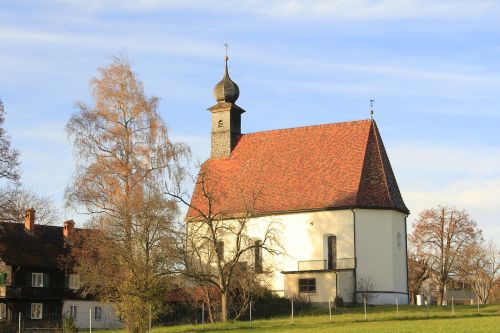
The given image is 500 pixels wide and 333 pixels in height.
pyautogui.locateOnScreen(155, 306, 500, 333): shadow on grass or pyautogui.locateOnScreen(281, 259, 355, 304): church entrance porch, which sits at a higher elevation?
pyautogui.locateOnScreen(281, 259, 355, 304): church entrance porch

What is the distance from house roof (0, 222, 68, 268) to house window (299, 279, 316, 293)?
47.6 feet

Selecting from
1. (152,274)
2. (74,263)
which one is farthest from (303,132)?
(152,274)

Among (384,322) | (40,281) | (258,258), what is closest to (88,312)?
(40,281)

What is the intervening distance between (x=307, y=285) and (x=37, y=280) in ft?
51.6

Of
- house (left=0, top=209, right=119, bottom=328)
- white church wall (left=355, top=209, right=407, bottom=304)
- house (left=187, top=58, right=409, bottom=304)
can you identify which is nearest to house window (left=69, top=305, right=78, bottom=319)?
house (left=0, top=209, right=119, bottom=328)

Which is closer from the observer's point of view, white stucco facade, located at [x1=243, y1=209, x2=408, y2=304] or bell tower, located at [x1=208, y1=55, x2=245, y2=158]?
white stucco facade, located at [x1=243, y1=209, x2=408, y2=304]

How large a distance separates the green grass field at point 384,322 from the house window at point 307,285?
12.3 ft

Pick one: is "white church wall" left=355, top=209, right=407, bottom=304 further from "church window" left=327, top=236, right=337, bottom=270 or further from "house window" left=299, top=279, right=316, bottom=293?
"house window" left=299, top=279, right=316, bottom=293

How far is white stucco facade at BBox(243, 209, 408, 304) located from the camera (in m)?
44.0

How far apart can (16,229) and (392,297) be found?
22053mm

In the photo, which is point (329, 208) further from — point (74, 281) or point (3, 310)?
point (3, 310)

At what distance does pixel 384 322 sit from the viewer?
32625mm

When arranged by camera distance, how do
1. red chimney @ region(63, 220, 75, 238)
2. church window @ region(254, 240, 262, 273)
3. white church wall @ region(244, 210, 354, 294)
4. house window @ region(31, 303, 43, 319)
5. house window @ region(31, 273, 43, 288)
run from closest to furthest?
church window @ region(254, 240, 262, 273) → white church wall @ region(244, 210, 354, 294) → house window @ region(31, 303, 43, 319) → house window @ region(31, 273, 43, 288) → red chimney @ region(63, 220, 75, 238)

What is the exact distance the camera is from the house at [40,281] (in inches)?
1822
